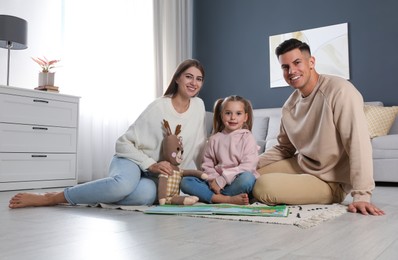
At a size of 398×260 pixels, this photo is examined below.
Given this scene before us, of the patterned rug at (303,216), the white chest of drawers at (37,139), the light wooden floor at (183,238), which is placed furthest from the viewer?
the white chest of drawers at (37,139)

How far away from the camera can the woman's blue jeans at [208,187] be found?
6.21 ft

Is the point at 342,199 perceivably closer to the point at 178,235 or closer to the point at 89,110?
the point at 178,235

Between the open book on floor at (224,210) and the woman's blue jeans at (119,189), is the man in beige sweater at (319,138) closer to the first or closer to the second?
the open book on floor at (224,210)

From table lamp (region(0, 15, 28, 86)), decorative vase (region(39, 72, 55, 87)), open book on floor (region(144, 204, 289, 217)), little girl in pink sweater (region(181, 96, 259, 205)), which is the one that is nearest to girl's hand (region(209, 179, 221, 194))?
little girl in pink sweater (region(181, 96, 259, 205))

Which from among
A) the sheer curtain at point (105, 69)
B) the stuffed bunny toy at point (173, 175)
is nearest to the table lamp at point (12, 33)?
the sheer curtain at point (105, 69)

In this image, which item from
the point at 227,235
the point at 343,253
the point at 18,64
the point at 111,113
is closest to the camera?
the point at 343,253

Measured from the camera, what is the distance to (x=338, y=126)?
5.87 ft

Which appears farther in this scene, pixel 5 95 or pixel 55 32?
pixel 55 32

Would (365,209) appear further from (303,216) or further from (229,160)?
(229,160)

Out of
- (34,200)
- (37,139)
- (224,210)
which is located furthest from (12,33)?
(224,210)

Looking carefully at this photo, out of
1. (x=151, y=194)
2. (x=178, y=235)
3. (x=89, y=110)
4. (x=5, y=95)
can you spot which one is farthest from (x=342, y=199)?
(x=89, y=110)

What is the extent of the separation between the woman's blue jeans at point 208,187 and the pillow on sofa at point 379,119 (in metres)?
2.10

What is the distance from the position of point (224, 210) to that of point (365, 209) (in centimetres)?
55

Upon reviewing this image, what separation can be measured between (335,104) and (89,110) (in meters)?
A: 2.74
